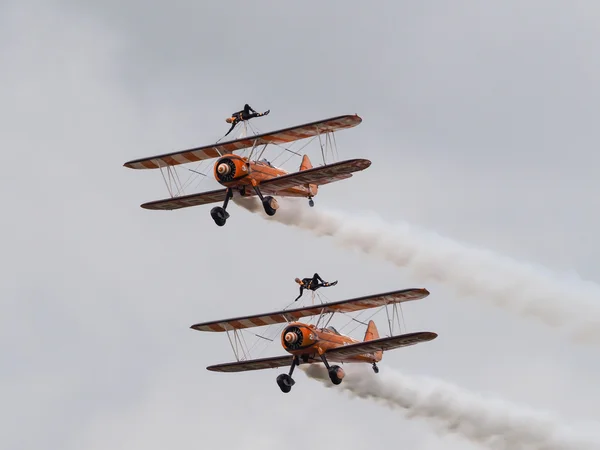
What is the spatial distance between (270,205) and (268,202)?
220 millimetres

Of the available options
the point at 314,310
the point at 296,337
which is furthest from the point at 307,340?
the point at 314,310

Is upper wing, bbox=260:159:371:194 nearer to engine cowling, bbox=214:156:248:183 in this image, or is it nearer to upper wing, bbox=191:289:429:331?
engine cowling, bbox=214:156:248:183

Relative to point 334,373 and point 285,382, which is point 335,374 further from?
point 285,382

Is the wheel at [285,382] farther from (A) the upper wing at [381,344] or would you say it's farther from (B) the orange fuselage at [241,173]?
(B) the orange fuselage at [241,173]

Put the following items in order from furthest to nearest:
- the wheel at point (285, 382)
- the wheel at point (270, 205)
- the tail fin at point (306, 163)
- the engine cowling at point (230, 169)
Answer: the tail fin at point (306, 163)
the wheel at point (270, 205)
the engine cowling at point (230, 169)
the wheel at point (285, 382)

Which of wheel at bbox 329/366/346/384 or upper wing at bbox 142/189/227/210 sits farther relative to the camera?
upper wing at bbox 142/189/227/210

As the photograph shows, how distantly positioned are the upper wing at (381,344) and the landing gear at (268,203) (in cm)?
542

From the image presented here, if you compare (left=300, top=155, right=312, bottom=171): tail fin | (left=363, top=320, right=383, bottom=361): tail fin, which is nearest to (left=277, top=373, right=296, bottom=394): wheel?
(left=363, top=320, right=383, bottom=361): tail fin

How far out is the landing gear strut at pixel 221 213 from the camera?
79062 mm

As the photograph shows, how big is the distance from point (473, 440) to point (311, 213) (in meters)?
9.98

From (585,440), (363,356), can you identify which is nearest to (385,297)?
(363,356)

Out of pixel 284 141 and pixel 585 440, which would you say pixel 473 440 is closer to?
pixel 585 440

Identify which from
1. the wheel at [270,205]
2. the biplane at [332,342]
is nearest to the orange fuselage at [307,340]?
the biplane at [332,342]

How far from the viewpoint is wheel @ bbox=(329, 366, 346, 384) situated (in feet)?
252
